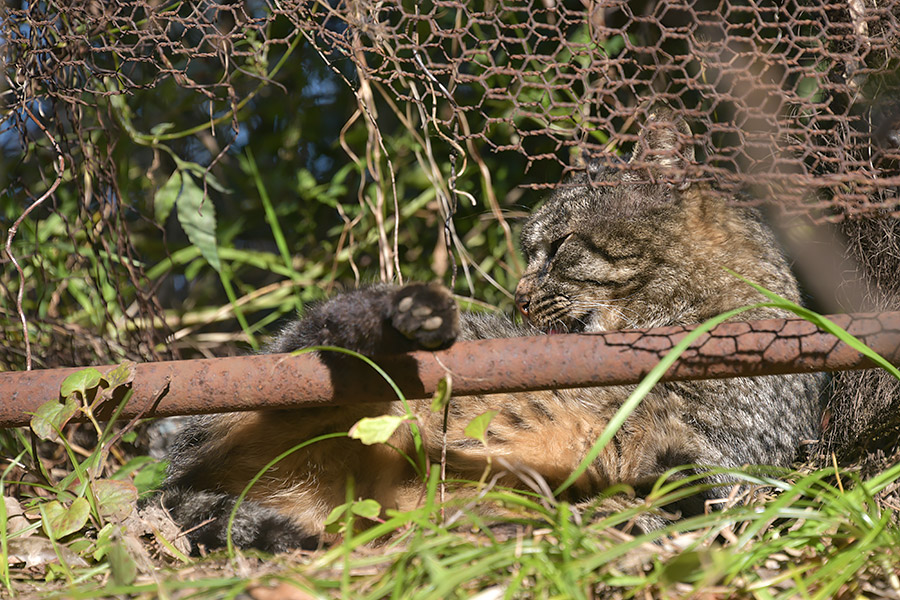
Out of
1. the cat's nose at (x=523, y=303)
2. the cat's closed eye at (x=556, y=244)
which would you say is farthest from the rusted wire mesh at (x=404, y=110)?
the cat's closed eye at (x=556, y=244)

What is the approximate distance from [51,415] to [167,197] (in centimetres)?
143

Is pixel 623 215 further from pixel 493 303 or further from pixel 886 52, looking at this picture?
pixel 493 303

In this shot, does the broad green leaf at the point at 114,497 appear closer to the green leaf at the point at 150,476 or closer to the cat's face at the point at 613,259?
the green leaf at the point at 150,476

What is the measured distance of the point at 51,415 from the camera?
1621mm

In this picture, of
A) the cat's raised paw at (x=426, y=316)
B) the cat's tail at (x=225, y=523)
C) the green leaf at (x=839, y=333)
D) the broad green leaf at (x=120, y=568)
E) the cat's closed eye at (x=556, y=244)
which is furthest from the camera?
the cat's closed eye at (x=556, y=244)

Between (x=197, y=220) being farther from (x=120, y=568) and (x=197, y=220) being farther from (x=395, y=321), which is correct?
(x=120, y=568)

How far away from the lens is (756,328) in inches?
59.2

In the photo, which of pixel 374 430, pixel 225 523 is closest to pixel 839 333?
pixel 374 430

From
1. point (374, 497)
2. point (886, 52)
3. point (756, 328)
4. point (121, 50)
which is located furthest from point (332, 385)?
point (886, 52)

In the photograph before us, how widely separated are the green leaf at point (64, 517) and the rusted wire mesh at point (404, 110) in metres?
0.84

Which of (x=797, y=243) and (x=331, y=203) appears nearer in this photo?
(x=797, y=243)

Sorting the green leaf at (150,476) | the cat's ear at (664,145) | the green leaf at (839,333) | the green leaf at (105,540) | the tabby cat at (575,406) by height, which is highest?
the cat's ear at (664,145)

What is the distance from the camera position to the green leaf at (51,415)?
161 cm

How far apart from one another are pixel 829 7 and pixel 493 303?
199 cm
